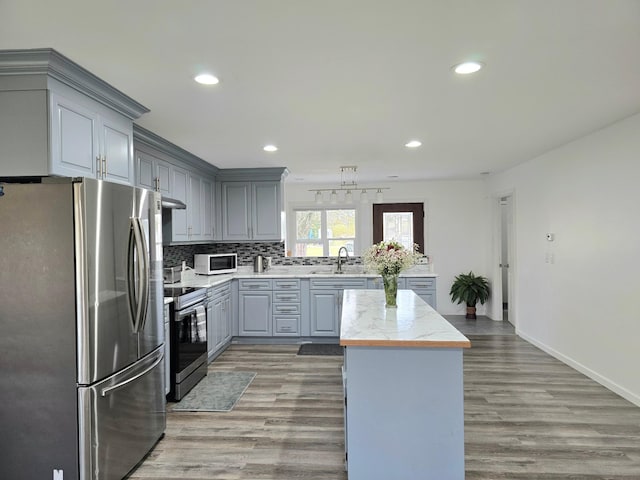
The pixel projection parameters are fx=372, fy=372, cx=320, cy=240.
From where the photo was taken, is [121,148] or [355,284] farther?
→ [355,284]

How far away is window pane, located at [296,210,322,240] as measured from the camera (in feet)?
22.9

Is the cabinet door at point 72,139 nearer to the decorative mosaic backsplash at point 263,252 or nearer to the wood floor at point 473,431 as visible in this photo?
the wood floor at point 473,431

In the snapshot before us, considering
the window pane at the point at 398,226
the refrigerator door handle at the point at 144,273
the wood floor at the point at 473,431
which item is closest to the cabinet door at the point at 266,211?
the wood floor at the point at 473,431

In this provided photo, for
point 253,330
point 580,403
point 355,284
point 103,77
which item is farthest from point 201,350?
point 580,403

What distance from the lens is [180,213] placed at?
421cm

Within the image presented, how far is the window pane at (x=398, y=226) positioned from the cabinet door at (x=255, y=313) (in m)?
2.74

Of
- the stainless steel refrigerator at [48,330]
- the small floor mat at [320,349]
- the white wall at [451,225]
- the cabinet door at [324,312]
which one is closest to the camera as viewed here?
the stainless steel refrigerator at [48,330]

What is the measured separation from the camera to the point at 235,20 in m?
1.65

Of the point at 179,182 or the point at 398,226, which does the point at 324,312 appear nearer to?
the point at 179,182

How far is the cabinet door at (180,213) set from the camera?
4.07 meters

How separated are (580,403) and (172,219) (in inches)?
165

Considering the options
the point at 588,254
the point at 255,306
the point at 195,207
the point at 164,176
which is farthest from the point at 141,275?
the point at 588,254

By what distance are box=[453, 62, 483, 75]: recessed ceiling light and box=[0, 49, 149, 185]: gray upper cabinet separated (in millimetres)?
2119

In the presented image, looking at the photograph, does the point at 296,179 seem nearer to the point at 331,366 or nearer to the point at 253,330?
the point at 253,330
